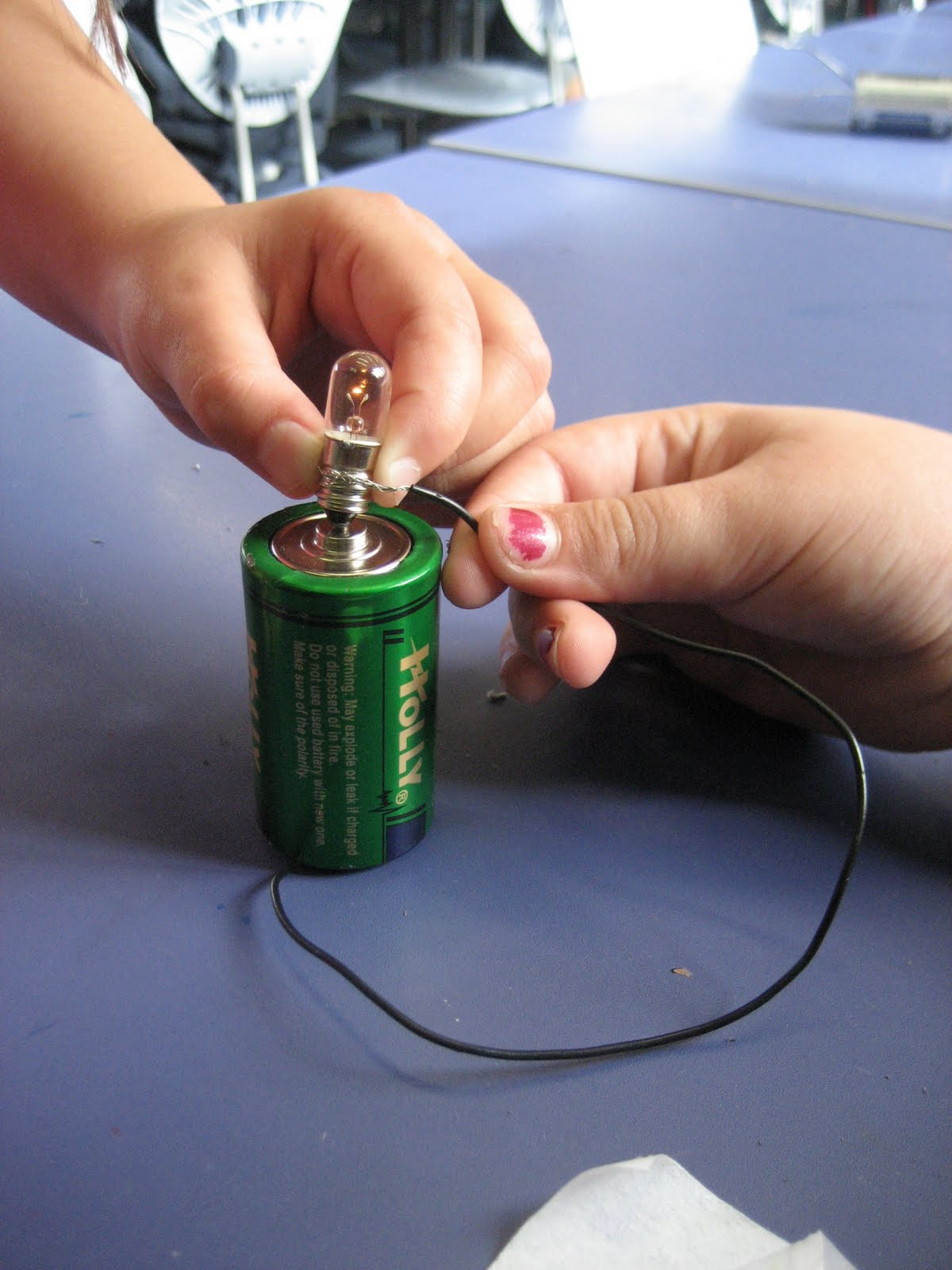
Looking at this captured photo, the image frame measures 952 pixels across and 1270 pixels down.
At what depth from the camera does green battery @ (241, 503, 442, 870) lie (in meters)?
0.41

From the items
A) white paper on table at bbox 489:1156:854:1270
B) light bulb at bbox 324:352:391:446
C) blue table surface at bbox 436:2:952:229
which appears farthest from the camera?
blue table surface at bbox 436:2:952:229

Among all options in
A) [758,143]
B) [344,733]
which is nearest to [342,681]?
[344,733]

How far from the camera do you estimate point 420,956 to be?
16.5 inches

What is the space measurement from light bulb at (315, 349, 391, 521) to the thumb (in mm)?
73

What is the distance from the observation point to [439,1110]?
1.20 ft

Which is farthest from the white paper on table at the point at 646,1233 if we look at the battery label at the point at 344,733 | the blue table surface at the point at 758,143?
A: the blue table surface at the point at 758,143

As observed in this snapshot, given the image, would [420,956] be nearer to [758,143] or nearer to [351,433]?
[351,433]

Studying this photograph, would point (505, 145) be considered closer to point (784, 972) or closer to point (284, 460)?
point (284, 460)

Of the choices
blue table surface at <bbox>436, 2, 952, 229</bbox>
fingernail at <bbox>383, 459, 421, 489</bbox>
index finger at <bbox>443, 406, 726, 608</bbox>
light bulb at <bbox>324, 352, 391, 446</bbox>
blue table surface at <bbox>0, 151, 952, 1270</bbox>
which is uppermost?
light bulb at <bbox>324, 352, 391, 446</bbox>

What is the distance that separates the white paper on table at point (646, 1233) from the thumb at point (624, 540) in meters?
0.24

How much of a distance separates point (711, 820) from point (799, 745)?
0.08m

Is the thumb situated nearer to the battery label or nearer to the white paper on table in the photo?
the battery label

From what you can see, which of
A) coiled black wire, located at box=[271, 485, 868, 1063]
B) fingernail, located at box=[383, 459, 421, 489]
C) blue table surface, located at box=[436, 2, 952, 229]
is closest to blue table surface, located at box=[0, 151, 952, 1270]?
coiled black wire, located at box=[271, 485, 868, 1063]

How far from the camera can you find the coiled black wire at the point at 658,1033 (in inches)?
15.1
